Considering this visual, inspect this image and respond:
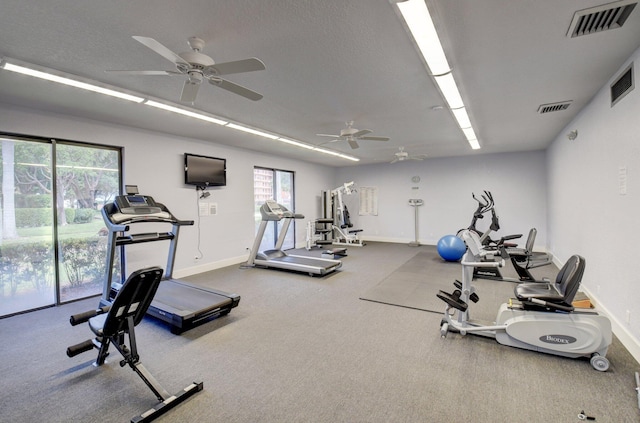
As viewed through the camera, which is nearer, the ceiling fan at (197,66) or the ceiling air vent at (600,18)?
the ceiling air vent at (600,18)

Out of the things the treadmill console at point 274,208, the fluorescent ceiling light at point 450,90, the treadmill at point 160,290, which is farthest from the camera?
the treadmill console at point 274,208

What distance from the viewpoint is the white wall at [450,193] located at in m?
7.70

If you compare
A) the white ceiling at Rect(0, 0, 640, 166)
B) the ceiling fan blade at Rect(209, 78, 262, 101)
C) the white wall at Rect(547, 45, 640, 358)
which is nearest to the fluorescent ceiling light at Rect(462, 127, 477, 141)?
the white ceiling at Rect(0, 0, 640, 166)

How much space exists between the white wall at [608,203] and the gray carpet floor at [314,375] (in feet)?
1.91

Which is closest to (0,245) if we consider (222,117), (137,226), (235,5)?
(137,226)

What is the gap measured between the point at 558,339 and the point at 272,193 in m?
6.56

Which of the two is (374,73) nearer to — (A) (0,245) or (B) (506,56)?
(B) (506,56)

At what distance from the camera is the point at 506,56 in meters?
2.55

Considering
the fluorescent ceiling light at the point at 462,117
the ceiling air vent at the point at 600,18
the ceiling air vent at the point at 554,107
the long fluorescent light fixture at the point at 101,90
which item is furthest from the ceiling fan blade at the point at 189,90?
the ceiling air vent at the point at 554,107

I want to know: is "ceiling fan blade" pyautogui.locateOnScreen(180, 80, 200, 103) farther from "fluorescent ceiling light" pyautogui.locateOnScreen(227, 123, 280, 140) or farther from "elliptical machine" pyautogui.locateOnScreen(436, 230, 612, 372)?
"elliptical machine" pyautogui.locateOnScreen(436, 230, 612, 372)

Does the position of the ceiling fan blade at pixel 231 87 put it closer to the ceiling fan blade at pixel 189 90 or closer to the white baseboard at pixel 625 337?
the ceiling fan blade at pixel 189 90

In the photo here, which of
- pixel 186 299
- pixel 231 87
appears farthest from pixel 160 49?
pixel 186 299

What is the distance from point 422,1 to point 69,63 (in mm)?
2941

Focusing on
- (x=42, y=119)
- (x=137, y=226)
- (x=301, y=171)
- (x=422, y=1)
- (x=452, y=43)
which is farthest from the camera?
(x=301, y=171)
